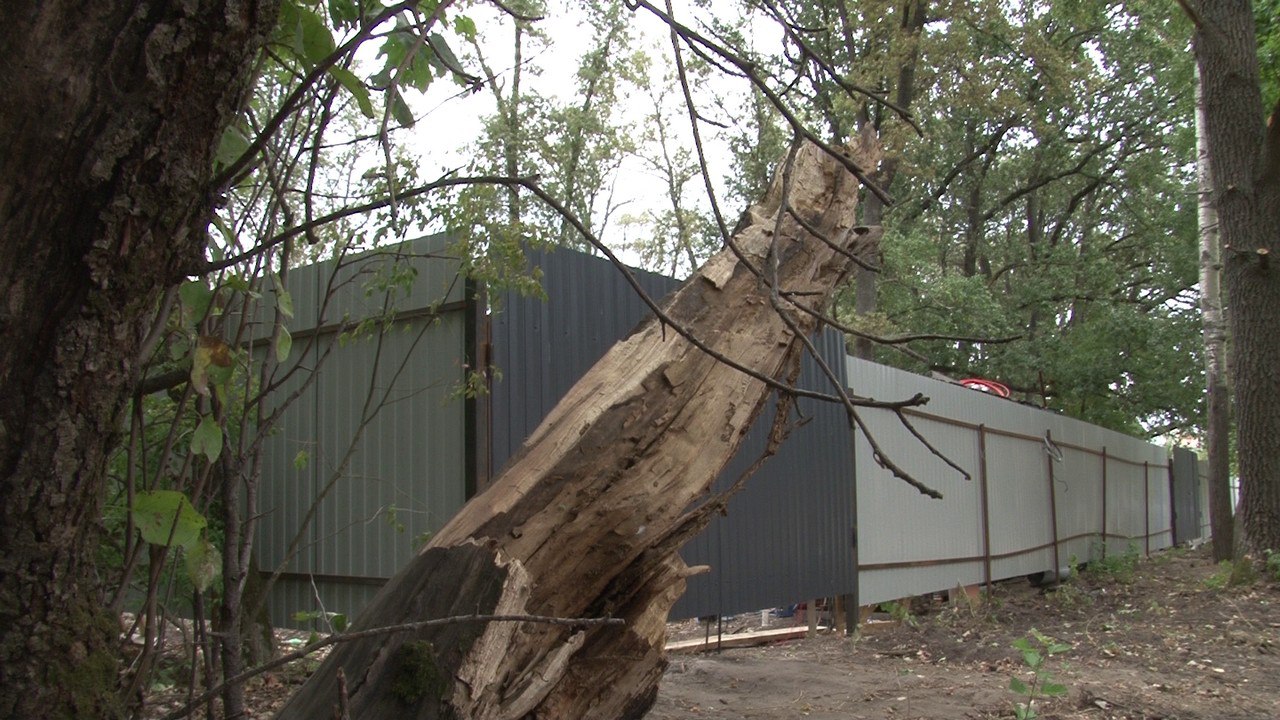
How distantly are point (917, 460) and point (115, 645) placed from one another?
30.4 ft

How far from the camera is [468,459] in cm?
544

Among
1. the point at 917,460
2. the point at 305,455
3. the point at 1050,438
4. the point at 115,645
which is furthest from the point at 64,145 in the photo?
the point at 1050,438

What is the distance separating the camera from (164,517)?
1.62 meters

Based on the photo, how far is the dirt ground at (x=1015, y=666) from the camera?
19.5 ft

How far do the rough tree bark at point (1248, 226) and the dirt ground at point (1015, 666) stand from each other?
155 centimetres

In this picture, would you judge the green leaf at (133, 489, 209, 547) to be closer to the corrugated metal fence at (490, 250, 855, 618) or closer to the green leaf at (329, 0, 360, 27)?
the green leaf at (329, 0, 360, 27)

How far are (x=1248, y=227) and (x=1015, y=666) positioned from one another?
6404mm

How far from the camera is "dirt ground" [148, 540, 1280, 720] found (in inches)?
231

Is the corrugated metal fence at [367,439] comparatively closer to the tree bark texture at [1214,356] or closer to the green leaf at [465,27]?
the green leaf at [465,27]

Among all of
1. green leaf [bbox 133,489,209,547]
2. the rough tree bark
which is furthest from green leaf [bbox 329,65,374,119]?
the rough tree bark

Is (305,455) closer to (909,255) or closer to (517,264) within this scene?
(517,264)

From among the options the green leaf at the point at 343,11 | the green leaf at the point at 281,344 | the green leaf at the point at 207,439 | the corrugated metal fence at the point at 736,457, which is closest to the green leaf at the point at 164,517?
the green leaf at the point at 207,439

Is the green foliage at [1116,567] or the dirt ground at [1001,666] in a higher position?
the green foliage at [1116,567]

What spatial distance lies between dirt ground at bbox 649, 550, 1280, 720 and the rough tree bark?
5.07ft
